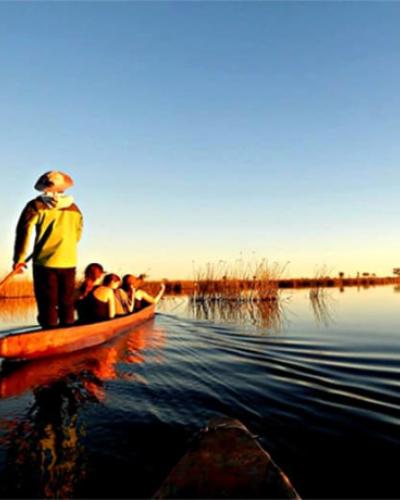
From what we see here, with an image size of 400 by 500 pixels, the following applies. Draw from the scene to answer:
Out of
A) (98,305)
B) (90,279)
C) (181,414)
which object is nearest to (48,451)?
(181,414)

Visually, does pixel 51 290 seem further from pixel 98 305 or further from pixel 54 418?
pixel 54 418

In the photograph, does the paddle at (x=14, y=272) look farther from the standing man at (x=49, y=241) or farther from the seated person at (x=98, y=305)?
the seated person at (x=98, y=305)

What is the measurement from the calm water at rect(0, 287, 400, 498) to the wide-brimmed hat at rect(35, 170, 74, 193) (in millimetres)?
2366

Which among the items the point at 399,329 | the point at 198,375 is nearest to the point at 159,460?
the point at 198,375

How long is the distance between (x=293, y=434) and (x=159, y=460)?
39.8 inches

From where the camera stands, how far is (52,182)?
5973 mm

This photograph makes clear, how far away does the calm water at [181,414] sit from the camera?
226 cm

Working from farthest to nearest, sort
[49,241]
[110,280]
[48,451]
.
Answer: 1. [110,280]
2. [49,241]
3. [48,451]

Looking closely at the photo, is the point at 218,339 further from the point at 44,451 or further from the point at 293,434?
the point at 44,451

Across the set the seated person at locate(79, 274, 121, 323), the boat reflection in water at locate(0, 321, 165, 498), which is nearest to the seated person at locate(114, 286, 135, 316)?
the seated person at locate(79, 274, 121, 323)

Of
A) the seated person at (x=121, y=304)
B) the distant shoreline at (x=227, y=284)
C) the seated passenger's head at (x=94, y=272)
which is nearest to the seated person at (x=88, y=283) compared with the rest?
the seated passenger's head at (x=94, y=272)

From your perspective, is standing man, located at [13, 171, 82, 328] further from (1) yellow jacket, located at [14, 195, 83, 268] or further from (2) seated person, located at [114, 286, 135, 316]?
(2) seated person, located at [114, 286, 135, 316]

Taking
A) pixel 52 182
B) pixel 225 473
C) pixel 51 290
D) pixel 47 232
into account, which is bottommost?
pixel 225 473

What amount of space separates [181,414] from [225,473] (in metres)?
1.67
